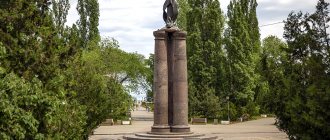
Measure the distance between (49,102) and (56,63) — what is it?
64.7 inches

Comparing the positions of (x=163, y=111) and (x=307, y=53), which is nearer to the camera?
(x=307, y=53)

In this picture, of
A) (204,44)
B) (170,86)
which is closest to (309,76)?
(170,86)

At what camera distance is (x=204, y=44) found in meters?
46.4

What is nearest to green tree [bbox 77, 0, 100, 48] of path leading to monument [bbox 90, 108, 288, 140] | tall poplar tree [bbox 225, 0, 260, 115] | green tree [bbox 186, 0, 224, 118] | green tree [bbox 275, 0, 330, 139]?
green tree [bbox 186, 0, 224, 118]

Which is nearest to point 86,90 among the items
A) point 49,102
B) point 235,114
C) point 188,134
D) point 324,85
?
point 188,134

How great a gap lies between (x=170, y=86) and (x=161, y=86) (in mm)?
623

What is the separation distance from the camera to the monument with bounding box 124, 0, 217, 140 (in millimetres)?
18703

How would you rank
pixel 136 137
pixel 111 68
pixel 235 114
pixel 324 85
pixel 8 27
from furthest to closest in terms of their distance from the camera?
pixel 111 68 < pixel 235 114 < pixel 136 137 < pixel 8 27 < pixel 324 85

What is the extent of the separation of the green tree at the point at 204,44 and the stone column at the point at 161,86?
2584 cm

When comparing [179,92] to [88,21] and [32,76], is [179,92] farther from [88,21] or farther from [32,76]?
[88,21]

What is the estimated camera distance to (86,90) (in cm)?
1906

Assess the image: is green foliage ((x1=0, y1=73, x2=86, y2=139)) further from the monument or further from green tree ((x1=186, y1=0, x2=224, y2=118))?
green tree ((x1=186, y1=0, x2=224, y2=118))

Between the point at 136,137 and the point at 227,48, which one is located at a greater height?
the point at 227,48

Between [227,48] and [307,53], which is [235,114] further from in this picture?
[307,53]
